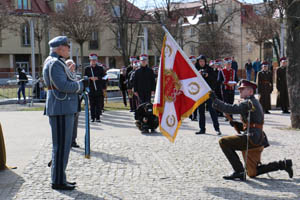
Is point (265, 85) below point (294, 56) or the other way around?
below

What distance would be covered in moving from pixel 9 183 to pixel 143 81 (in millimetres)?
6196

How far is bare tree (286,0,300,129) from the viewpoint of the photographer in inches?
431

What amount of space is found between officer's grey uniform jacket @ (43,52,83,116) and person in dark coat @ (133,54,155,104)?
611cm

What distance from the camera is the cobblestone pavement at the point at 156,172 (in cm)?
566

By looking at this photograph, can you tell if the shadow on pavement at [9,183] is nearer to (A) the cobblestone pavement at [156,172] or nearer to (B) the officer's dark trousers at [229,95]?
(A) the cobblestone pavement at [156,172]

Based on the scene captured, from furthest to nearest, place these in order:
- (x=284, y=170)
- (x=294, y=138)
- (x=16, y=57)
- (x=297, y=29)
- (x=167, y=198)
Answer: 1. (x=16, y=57)
2. (x=297, y=29)
3. (x=294, y=138)
4. (x=284, y=170)
5. (x=167, y=198)

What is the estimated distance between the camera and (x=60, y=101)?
18.7 feet

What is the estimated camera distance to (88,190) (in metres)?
5.84

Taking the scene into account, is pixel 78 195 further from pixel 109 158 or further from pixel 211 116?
pixel 211 116

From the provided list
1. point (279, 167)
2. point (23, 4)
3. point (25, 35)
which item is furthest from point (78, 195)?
point (23, 4)

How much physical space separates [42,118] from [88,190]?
8.67 meters

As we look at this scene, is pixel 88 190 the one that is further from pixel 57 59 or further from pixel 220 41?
pixel 220 41

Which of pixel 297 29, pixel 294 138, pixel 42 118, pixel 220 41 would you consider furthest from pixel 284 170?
pixel 220 41

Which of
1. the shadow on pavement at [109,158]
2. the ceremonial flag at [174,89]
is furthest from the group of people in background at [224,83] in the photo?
the ceremonial flag at [174,89]
